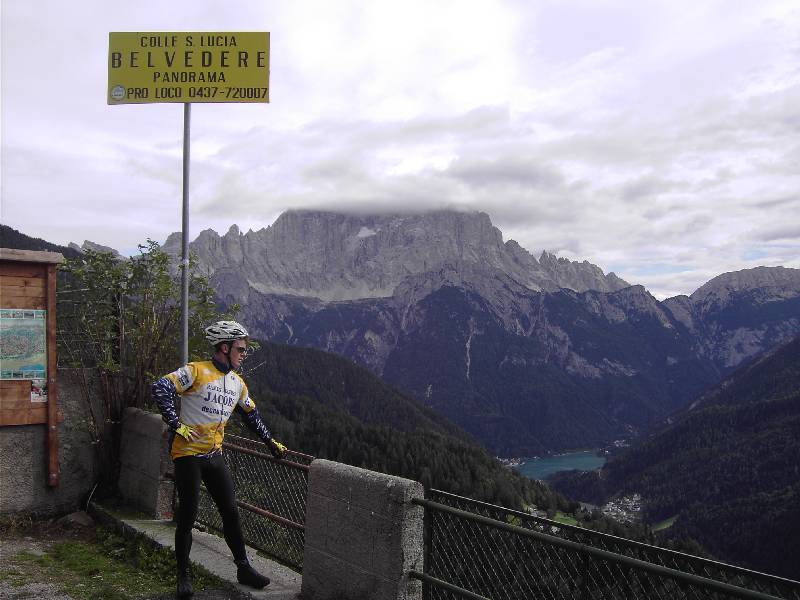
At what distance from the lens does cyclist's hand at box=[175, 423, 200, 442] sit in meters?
6.11

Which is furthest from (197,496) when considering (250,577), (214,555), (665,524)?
(665,524)

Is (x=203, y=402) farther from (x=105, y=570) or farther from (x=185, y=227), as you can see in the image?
(x=185, y=227)

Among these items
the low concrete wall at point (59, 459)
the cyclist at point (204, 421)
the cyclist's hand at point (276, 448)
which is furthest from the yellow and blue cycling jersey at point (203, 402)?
the low concrete wall at point (59, 459)

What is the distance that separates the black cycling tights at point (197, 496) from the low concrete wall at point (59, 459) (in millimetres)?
4108

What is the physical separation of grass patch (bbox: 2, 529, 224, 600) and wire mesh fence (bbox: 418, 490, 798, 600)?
2.34m

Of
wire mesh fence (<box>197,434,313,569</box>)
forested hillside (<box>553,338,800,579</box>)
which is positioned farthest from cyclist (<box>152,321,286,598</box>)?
forested hillside (<box>553,338,800,579</box>)

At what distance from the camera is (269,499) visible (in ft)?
28.3

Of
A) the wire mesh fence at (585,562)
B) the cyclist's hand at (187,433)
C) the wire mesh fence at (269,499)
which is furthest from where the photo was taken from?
the wire mesh fence at (269,499)

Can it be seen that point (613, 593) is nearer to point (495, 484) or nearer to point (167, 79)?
point (167, 79)

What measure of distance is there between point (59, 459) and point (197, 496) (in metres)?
4.39

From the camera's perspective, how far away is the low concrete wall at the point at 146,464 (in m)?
9.03

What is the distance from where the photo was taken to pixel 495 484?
10400 centimetres

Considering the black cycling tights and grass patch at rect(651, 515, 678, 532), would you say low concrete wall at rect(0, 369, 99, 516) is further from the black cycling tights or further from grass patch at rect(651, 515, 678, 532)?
grass patch at rect(651, 515, 678, 532)

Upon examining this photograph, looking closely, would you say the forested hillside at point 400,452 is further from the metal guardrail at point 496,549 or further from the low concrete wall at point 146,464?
the metal guardrail at point 496,549
